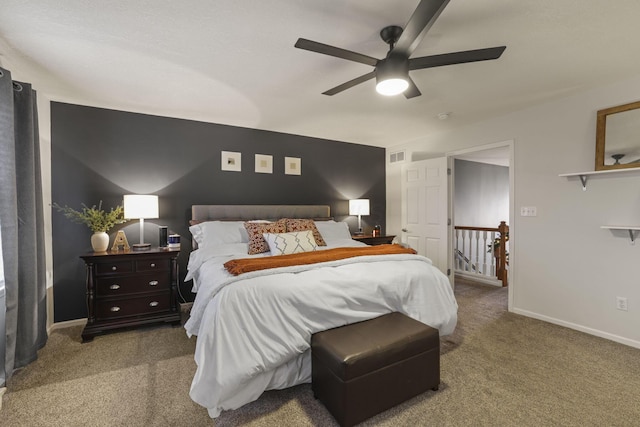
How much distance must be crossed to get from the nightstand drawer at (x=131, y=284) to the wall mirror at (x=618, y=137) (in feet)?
14.6

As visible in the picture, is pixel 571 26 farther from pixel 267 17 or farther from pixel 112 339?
pixel 112 339

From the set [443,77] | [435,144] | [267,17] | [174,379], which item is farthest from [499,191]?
[174,379]

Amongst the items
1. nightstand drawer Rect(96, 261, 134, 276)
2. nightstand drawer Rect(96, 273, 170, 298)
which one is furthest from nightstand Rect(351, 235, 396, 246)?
nightstand drawer Rect(96, 261, 134, 276)

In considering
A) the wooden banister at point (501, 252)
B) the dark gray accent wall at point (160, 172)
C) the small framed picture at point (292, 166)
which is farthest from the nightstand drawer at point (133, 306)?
the wooden banister at point (501, 252)

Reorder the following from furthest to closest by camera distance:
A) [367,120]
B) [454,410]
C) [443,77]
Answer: [367,120], [443,77], [454,410]

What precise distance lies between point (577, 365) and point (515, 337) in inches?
20.4

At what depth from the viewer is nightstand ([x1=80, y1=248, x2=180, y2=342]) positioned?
8.96 ft

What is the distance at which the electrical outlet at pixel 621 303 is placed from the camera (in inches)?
104

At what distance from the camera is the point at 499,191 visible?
6656mm

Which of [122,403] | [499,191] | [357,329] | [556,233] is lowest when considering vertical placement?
[122,403]

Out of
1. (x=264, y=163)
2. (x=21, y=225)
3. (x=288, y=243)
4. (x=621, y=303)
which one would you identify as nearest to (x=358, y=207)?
(x=264, y=163)

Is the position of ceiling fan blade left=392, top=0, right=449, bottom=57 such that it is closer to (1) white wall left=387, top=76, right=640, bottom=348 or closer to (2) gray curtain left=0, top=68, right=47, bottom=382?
(1) white wall left=387, top=76, right=640, bottom=348

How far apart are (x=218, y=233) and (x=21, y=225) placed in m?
1.53

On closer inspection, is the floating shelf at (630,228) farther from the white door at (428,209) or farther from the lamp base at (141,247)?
the lamp base at (141,247)
